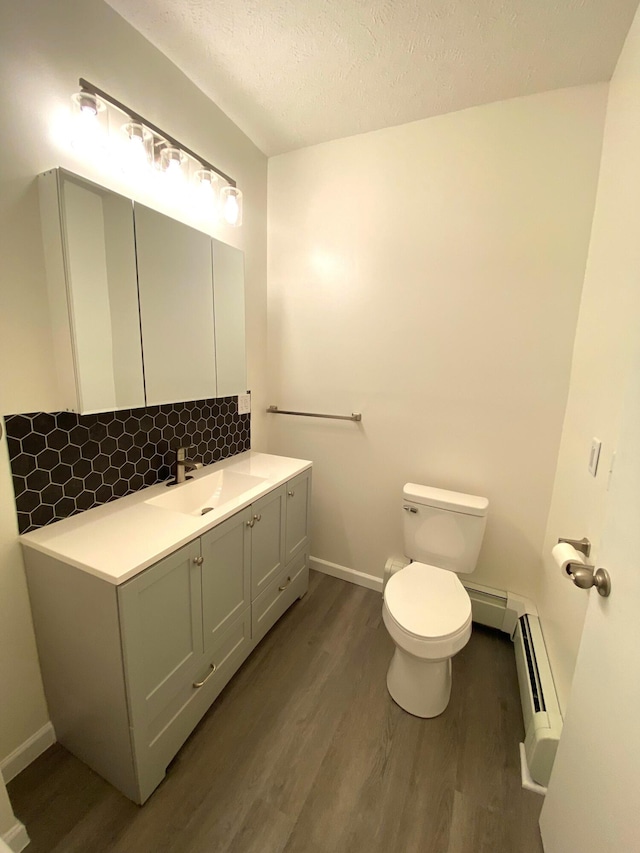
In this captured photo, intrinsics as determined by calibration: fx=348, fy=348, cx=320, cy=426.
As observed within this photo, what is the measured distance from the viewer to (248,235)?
1.99 meters

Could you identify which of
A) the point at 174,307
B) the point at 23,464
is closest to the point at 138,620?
the point at 23,464

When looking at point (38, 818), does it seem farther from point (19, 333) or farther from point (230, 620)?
point (19, 333)

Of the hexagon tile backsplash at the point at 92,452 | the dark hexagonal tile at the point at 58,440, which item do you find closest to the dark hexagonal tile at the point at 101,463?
the hexagon tile backsplash at the point at 92,452

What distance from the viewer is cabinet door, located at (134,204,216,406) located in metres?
1.29

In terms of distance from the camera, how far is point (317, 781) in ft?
3.92

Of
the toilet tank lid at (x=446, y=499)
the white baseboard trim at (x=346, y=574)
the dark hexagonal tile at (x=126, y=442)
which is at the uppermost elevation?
the dark hexagonal tile at (x=126, y=442)

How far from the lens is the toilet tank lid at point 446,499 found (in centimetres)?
169

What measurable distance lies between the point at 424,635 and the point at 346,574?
1.01 metres

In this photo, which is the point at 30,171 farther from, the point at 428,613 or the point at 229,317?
the point at 428,613

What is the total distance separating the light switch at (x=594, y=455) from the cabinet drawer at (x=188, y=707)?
1459mm

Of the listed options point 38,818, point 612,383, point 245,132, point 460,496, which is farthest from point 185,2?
point 38,818

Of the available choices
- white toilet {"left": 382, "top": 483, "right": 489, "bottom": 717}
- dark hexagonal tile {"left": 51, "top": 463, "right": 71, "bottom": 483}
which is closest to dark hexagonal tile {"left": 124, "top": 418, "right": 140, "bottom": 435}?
dark hexagonal tile {"left": 51, "top": 463, "right": 71, "bottom": 483}

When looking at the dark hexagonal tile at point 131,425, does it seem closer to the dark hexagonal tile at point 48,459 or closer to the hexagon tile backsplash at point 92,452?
the hexagon tile backsplash at point 92,452

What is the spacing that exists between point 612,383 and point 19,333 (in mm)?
1874
